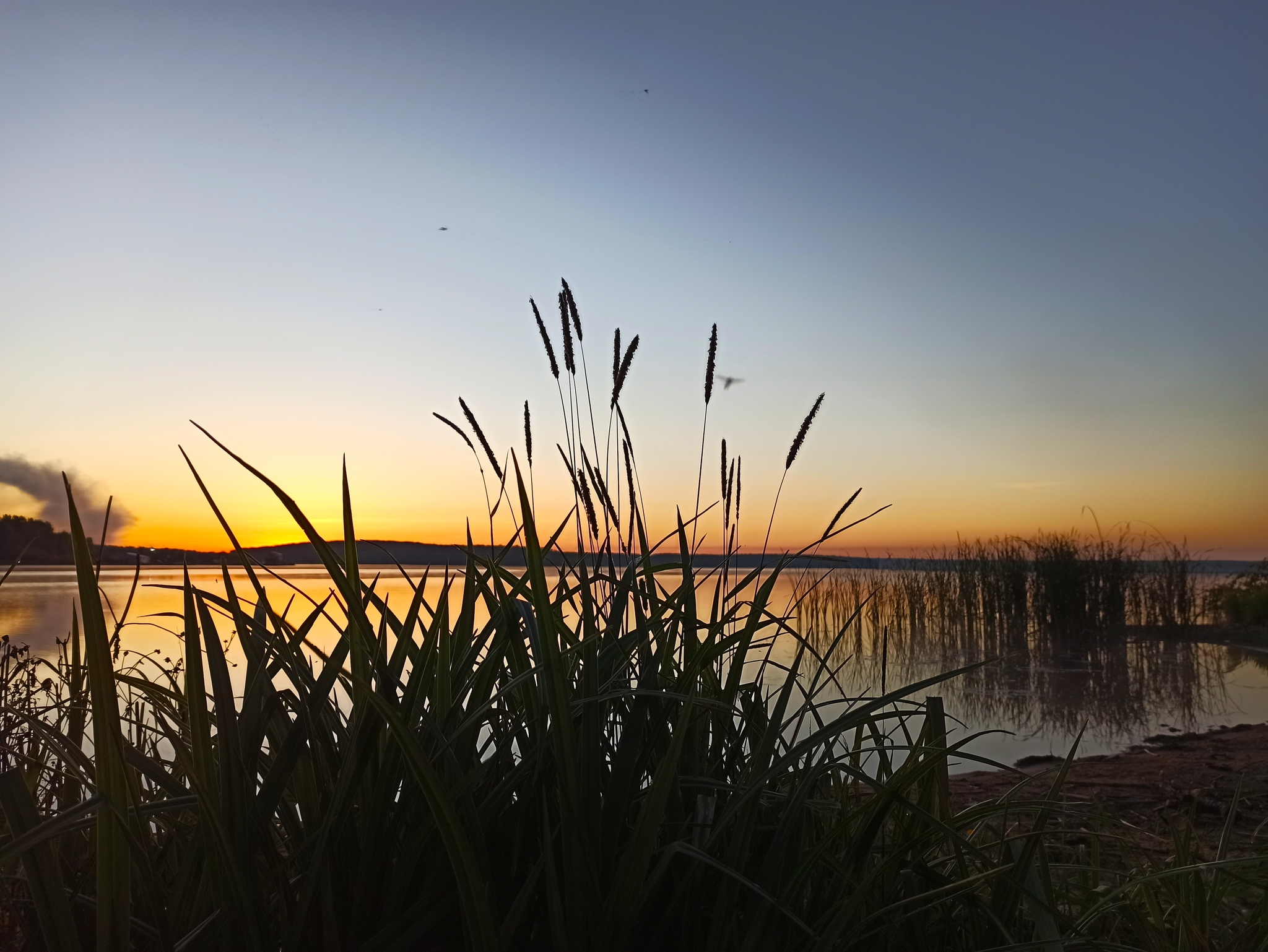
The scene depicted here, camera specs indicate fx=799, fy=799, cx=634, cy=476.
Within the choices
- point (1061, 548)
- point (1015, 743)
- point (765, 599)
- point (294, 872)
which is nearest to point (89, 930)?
point (294, 872)

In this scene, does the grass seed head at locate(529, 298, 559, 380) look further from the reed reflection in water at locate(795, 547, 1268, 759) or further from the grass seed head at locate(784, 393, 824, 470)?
the reed reflection in water at locate(795, 547, 1268, 759)

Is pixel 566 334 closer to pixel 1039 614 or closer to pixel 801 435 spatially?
pixel 801 435

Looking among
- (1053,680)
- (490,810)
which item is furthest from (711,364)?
(1053,680)

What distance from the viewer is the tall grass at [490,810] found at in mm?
855

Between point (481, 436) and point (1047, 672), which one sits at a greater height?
point (481, 436)

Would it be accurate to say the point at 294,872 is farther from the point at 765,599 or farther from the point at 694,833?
the point at 765,599

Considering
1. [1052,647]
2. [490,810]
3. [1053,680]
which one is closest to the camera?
[490,810]

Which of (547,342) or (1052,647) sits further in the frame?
(1052,647)

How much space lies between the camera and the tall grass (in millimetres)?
855

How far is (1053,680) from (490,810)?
27.9ft

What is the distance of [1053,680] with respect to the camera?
814 cm

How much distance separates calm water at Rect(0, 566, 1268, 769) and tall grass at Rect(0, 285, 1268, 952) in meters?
3.31

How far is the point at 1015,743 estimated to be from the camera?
5434 mm

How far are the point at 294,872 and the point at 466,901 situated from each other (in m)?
0.51
